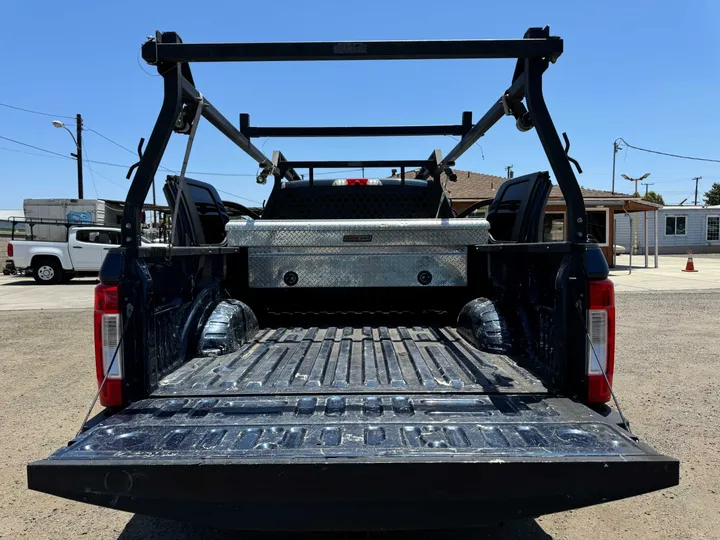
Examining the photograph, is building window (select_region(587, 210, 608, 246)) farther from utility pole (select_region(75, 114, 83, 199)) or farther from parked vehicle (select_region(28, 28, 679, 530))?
utility pole (select_region(75, 114, 83, 199))

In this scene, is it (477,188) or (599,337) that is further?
(477,188)

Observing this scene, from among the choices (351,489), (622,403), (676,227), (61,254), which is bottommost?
(622,403)

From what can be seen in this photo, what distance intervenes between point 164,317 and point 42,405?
3.16 metres

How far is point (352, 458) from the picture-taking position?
1728 mm

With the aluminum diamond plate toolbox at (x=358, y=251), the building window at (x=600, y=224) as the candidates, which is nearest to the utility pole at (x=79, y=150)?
the building window at (x=600, y=224)

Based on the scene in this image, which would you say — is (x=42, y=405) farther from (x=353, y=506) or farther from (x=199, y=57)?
(x=353, y=506)

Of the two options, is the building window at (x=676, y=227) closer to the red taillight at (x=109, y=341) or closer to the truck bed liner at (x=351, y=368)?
the truck bed liner at (x=351, y=368)

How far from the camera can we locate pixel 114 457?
71.4 inches

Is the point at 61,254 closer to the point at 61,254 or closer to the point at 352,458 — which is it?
the point at 61,254

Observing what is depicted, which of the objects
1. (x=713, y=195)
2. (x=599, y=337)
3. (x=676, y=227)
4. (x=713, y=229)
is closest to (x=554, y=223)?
(x=676, y=227)

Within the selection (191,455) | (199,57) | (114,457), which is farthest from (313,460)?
(199,57)

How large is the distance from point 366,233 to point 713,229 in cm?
4525

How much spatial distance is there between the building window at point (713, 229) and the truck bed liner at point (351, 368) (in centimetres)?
4445

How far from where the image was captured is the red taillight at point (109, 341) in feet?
7.52
